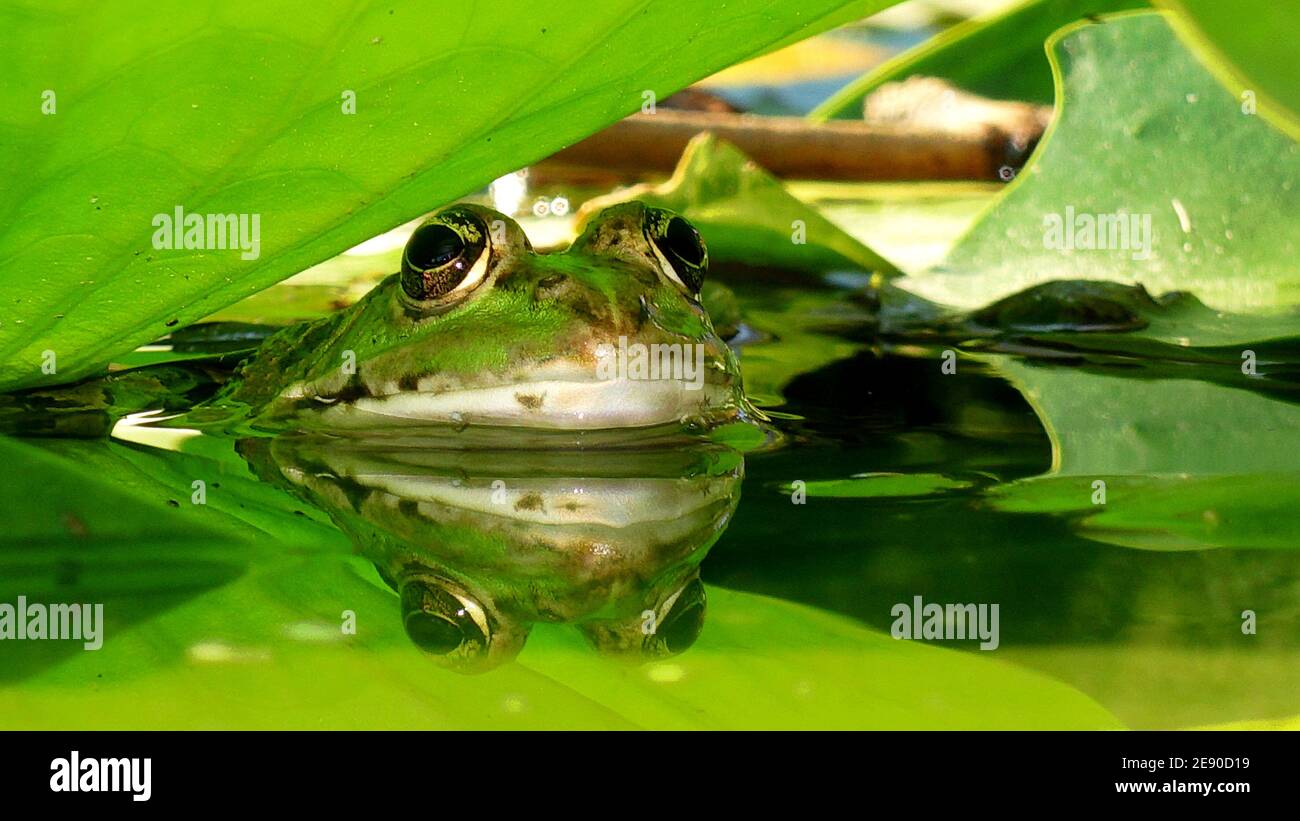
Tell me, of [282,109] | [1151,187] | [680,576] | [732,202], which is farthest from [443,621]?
[1151,187]

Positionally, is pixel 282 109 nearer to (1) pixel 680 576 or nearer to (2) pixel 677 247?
(1) pixel 680 576

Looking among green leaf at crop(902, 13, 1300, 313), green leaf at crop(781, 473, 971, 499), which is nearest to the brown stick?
green leaf at crop(902, 13, 1300, 313)

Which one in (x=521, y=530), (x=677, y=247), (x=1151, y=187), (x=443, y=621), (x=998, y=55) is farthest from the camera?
(x=998, y=55)

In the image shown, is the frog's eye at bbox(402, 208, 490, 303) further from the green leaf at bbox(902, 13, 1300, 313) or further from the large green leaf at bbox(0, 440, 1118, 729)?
the green leaf at bbox(902, 13, 1300, 313)

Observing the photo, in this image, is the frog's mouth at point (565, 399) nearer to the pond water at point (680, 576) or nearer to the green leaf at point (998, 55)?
the pond water at point (680, 576)

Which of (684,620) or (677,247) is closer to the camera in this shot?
(684,620)

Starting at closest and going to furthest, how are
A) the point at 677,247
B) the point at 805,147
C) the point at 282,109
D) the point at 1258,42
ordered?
the point at 1258,42 → the point at 282,109 → the point at 677,247 → the point at 805,147
